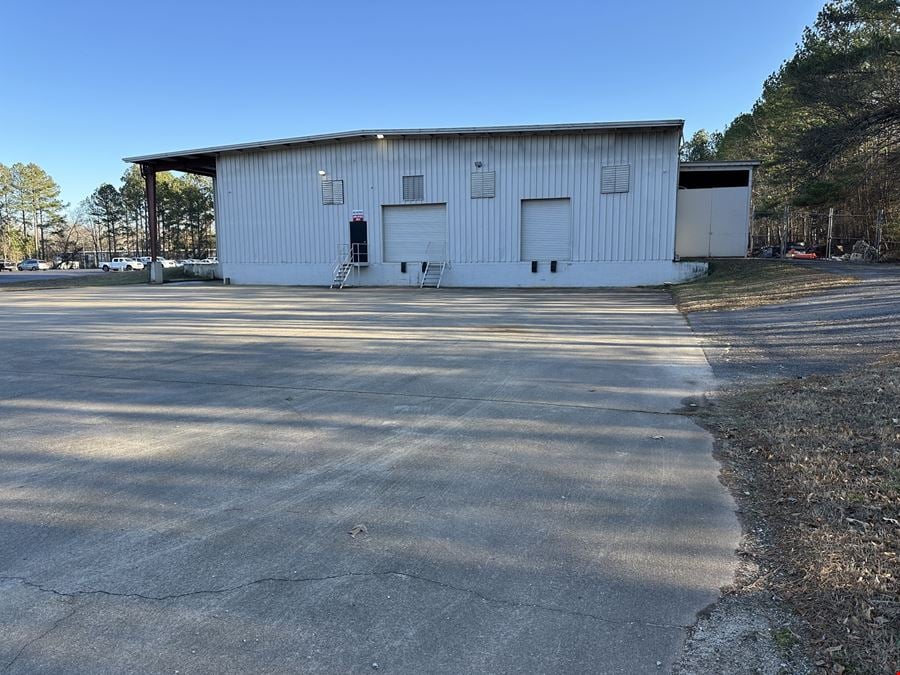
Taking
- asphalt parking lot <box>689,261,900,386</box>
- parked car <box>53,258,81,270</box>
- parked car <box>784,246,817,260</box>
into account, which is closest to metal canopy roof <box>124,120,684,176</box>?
asphalt parking lot <box>689,261,900,386</box>

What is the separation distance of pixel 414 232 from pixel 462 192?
3133 millimetres

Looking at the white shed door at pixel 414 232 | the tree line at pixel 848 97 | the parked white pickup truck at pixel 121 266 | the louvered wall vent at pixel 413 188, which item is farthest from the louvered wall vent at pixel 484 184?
the parked white pickup truck at pixel 121 266

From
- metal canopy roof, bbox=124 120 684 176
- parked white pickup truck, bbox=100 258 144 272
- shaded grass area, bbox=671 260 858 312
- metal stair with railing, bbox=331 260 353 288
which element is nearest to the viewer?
shaded grass area, bbox=671 260 858 312

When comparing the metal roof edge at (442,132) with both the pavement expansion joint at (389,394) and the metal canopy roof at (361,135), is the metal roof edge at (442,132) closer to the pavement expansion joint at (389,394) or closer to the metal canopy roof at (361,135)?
the metal canopy roof at (361,135)

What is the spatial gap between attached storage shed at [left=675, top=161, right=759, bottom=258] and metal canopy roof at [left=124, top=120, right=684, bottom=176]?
16.0 ft

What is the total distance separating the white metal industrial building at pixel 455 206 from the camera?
87.4 ft

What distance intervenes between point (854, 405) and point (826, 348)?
400 cm

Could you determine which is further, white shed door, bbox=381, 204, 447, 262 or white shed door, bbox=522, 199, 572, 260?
white shed door, bbox=381, 204, 447, 262

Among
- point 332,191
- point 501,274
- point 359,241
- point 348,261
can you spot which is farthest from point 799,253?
point 332,191

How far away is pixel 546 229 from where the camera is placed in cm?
2806

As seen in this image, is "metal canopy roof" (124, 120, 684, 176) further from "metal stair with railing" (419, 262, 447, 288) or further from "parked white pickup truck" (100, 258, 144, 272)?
"parked white pickup truck" (100, 258, 144, 272)

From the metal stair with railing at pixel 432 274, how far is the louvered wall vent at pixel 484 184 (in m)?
3.72

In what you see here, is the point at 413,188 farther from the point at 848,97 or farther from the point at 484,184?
the point at 848,97

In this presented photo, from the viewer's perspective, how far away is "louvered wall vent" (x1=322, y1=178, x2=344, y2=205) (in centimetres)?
3028
